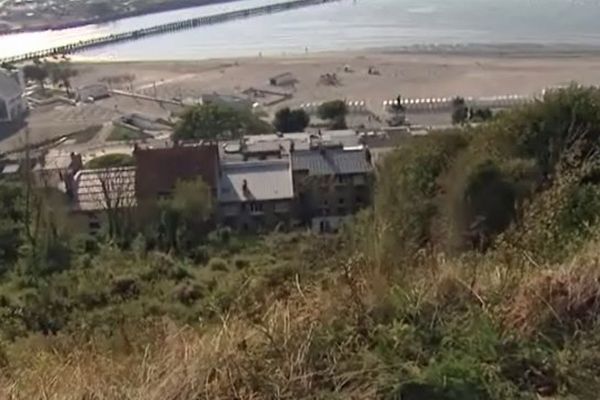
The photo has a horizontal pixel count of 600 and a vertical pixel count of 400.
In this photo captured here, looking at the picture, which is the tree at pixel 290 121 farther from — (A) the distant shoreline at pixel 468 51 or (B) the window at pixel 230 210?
(A) the distant shoreline at pixel 468 51

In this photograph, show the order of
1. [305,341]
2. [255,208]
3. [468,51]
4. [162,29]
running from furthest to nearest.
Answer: [162,29], [468,51], [255,208], [305,341]

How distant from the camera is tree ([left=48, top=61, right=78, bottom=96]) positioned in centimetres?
1989

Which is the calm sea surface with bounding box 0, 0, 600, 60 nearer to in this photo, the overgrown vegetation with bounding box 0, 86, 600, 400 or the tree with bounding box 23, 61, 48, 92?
the tree with bounding box 23, 61, 48, 92

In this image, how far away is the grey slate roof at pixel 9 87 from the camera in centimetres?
1706

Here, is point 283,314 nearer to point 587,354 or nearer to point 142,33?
point 587,354

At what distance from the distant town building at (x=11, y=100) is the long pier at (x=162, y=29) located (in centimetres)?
501

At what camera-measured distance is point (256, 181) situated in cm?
1048

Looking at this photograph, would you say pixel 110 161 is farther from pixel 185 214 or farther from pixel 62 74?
pixel 62 74

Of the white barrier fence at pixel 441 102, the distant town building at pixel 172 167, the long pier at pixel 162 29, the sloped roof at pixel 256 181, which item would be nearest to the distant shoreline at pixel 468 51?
the white barrier fence at pixel 441 102

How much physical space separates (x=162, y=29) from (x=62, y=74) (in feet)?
24.9

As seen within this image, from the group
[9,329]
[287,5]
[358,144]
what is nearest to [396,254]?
[9,329]

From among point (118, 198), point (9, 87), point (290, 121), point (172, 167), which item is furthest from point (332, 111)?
point (9, 87)

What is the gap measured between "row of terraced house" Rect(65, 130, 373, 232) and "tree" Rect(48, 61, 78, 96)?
9434mm

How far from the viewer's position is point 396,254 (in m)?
2.18
